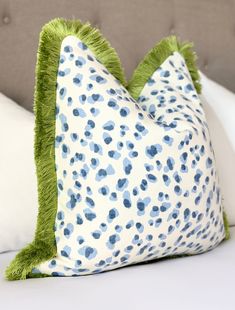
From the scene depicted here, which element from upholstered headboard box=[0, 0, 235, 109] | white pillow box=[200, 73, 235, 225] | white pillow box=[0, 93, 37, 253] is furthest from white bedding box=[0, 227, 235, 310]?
upholstered headboard box=[0, 0, 235, 109]

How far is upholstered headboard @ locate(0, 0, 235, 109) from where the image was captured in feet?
4.82

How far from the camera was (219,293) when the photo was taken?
906mm

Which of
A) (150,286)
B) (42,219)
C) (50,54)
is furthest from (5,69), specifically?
(150,286)

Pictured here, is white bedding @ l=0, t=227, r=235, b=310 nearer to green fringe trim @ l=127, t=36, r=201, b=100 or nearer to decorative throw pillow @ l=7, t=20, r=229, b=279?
decorative throw pillow @ l=7, t=20, r=229, b=279

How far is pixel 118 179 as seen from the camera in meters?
1.01

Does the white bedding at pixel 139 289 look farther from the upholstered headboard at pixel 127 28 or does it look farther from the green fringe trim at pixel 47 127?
the upholstered headboard at pixel 127 28

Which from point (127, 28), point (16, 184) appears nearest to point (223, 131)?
point (127, 28)

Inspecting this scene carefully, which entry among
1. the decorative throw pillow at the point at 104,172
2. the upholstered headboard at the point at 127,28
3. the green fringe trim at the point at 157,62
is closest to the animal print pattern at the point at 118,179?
the decorative throw pillow at the point at 104,172

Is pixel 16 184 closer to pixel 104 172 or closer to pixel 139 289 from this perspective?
pixel 104 172

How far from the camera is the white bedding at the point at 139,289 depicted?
865mm

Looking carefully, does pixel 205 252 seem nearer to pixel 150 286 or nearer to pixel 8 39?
pixel 150 286

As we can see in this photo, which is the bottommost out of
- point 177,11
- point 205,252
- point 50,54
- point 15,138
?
point 205,252

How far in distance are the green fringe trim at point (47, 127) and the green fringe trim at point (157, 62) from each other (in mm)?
138

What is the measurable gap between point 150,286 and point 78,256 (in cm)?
14
